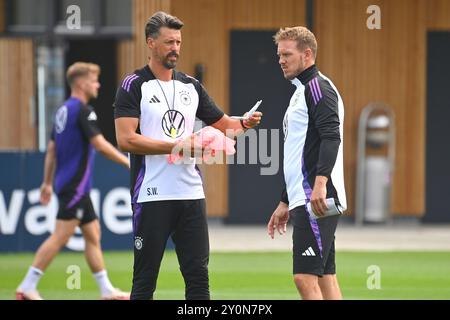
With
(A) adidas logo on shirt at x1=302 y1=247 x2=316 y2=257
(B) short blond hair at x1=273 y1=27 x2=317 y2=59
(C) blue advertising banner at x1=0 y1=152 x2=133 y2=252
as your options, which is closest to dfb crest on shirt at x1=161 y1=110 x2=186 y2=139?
(B) short blond hair at x1=273 y1=27 x2=317 y2=59

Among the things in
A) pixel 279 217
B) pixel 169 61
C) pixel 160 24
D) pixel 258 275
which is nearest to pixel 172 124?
pixel 169 61

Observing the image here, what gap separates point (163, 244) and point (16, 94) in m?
12.2

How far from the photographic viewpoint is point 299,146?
821 centimetres

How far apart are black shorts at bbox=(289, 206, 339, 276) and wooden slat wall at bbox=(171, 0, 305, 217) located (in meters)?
11.9

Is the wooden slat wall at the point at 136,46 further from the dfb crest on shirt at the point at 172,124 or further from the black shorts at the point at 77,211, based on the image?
the dfb crest on shirt at the point at 172,124

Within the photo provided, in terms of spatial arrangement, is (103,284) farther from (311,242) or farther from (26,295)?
(311,242)

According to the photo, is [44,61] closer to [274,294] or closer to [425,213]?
Result: [425,213]

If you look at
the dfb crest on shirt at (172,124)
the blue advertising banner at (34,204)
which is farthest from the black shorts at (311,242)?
the blue advertising banner at (34,204)

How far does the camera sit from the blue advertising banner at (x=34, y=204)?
15.4m

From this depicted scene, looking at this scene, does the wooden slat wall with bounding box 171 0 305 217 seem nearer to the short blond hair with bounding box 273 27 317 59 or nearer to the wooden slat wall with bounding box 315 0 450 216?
the wooden slat wall with bounding box 315 0 450 216

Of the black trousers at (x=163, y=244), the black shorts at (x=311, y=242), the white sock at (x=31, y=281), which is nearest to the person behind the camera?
the black shorts at (x=311, y=242)

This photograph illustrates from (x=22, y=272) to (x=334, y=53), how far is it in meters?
8.39

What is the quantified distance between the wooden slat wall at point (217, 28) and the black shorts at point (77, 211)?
820 cm
